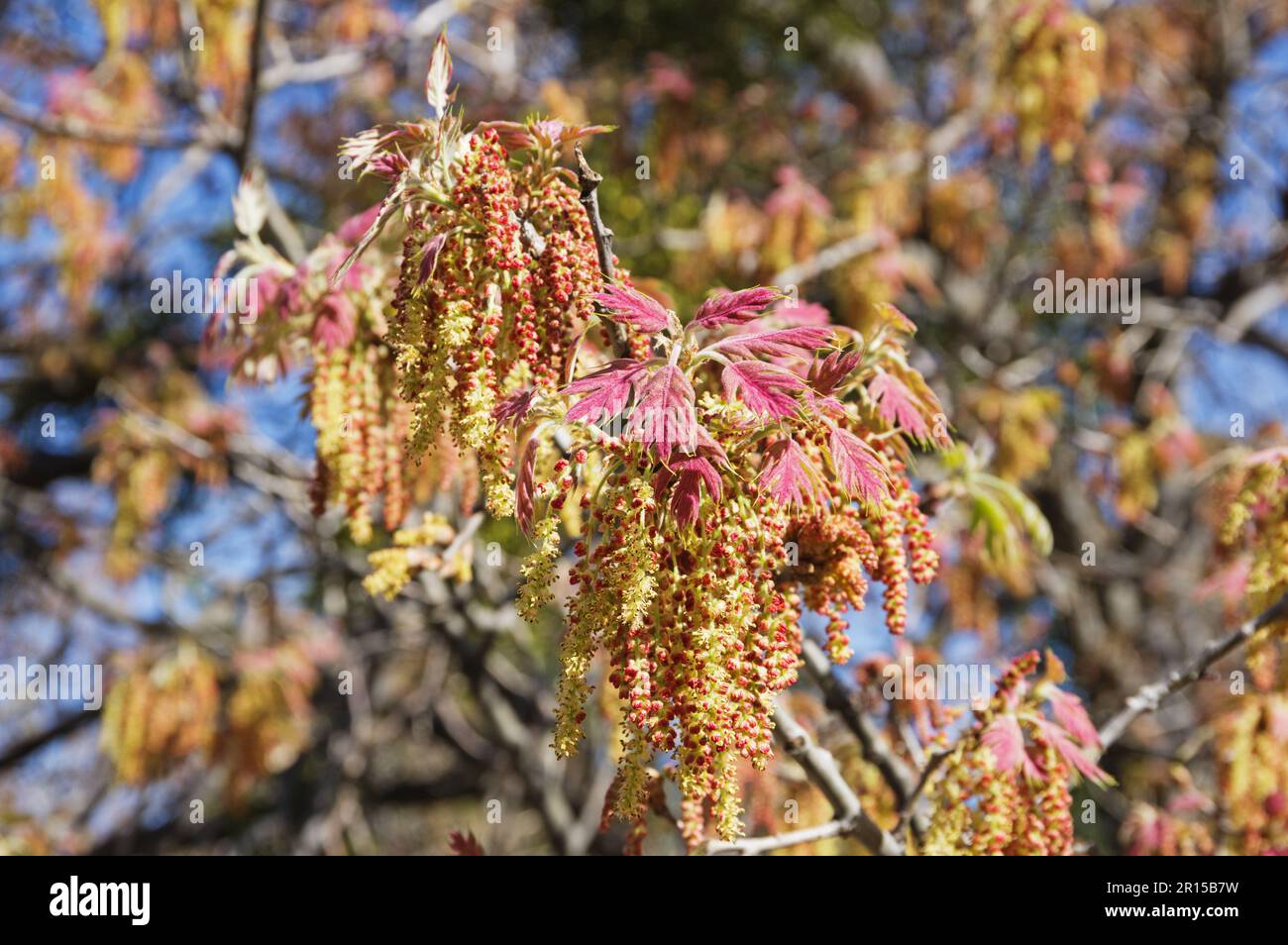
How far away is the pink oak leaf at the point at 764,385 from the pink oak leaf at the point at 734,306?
108 millimetres

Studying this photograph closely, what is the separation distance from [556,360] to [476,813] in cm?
932

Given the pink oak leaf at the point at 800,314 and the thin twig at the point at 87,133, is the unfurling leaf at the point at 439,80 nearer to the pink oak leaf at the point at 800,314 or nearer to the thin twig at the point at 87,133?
the pink oak leaf at the point at 800,314

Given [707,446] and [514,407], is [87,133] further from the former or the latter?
[707,446]

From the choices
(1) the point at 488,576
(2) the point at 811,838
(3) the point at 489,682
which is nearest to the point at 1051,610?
(3) the point at 489,682

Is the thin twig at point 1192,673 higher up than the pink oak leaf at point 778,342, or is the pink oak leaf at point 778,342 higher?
the pink oak leaf at point 778,342

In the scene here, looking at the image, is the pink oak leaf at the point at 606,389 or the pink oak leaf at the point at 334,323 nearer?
the pink oak leaf at the point at 606,389

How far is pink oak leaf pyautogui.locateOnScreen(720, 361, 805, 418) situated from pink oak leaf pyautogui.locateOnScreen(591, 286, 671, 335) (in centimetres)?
14

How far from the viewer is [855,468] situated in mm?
1666

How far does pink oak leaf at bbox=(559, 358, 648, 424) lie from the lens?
59.6 inches

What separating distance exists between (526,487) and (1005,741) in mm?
1135

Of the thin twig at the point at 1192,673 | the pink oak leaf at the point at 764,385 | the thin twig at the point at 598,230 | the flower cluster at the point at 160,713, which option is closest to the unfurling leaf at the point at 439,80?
the thin twig at the point at 598,230

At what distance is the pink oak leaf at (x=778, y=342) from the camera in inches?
67.0

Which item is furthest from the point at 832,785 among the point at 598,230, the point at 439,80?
the point at 439,80

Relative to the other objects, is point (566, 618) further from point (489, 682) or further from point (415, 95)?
point (415, 95)
